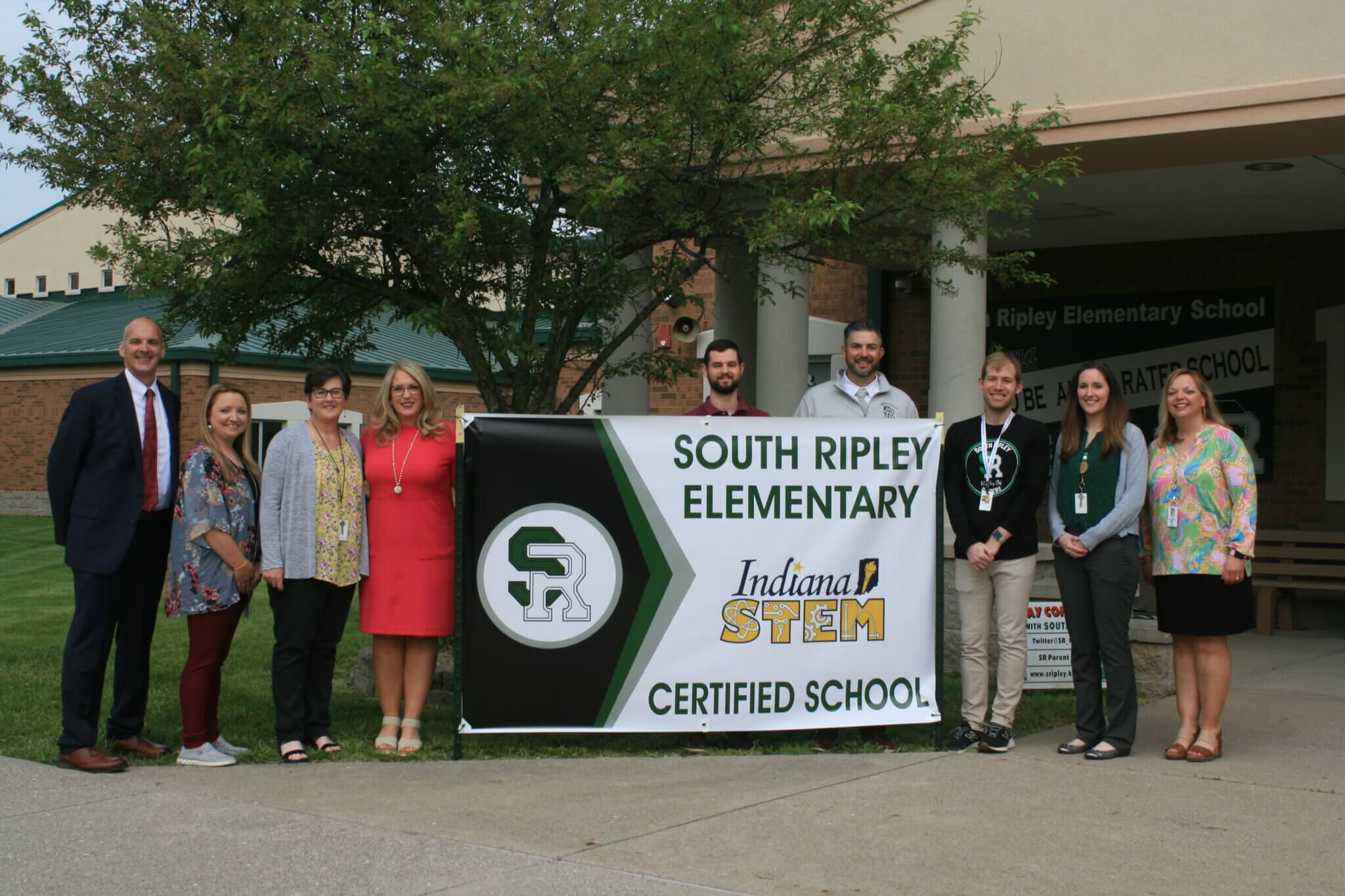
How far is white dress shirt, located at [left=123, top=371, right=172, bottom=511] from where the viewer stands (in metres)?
6.36

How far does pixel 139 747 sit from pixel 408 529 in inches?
61.8

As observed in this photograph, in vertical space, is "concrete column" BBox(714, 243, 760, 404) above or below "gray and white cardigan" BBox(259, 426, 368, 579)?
above

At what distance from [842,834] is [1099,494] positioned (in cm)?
222

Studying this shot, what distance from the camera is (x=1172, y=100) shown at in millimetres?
9109

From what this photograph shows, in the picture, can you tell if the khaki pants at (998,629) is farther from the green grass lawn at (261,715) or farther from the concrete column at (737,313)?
the concrete column at (737,313)

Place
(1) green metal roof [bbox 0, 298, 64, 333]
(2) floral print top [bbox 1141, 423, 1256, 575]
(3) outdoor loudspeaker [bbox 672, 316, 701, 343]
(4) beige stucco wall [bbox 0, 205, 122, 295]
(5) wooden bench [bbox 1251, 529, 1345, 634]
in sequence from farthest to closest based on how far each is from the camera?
(4) beige stucco wall [bbox 0, 205, 122, 295], (1) green metal roof [bbox 0, 298, 64, 333], (3) outdoor loudspeaker [bbox 672, 316, 701, 343], (5) wooden bench [bbox 1251, 529, 1345, 634], (2) floral print top [bbox 1141, 423, 1256, 575]

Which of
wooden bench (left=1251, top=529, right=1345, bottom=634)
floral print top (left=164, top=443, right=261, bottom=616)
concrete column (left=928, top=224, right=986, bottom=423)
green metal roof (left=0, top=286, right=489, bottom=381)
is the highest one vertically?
Answer: green metal roof (left=0, top=286, right=489, bottom=381)

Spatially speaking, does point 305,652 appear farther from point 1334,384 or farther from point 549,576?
point 1334,384

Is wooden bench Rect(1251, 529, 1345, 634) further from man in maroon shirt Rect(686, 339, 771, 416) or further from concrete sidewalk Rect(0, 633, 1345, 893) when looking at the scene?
man in maroon shirt Rect(686, 339, 771, 416)

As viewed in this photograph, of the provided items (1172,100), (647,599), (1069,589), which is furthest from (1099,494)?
(1172,100)

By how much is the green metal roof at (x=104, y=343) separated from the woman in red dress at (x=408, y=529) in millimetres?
21696

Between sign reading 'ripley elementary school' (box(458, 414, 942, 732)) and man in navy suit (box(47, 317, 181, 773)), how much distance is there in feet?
4.67

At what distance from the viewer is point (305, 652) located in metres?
6.42

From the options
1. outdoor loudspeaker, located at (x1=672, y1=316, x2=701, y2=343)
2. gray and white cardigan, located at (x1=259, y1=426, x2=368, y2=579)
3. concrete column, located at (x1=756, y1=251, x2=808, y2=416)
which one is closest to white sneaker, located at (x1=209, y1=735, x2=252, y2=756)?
gray and white cardigan, located at (x1=259, y1=426, x2=368, y2=579)
